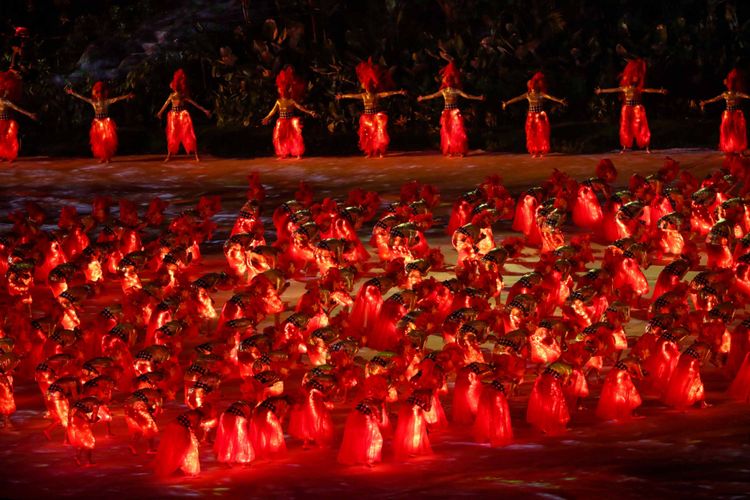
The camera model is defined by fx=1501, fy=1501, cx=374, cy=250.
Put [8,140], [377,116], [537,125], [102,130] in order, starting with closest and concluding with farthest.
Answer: [537,125] < [377,116] < [102,130] < [8,140]

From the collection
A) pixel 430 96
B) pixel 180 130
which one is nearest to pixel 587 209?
pixel 430 96

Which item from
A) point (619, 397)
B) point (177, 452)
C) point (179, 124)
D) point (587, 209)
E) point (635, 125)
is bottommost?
point (177, 452)

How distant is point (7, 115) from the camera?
17953 millimetres

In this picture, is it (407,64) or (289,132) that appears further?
(407,64)

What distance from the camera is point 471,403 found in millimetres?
8008

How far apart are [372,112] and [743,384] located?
9718 mm

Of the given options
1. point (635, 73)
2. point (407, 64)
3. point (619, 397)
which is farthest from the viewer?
point (407, 64)

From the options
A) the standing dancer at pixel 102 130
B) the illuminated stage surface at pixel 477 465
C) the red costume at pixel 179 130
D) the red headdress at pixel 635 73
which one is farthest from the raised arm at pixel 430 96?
the illuminated stage surface at pixel 477 465

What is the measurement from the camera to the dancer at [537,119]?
16906 mm

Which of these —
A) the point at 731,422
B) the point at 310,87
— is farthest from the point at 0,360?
the point at 310,87

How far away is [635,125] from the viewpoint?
666 inches

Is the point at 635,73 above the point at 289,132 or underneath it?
above

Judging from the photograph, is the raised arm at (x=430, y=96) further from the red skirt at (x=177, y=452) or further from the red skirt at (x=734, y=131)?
the red skirt at (x=177, y=452)

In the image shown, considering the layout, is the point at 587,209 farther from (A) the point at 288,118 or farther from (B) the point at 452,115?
(A) the point at 288,118
